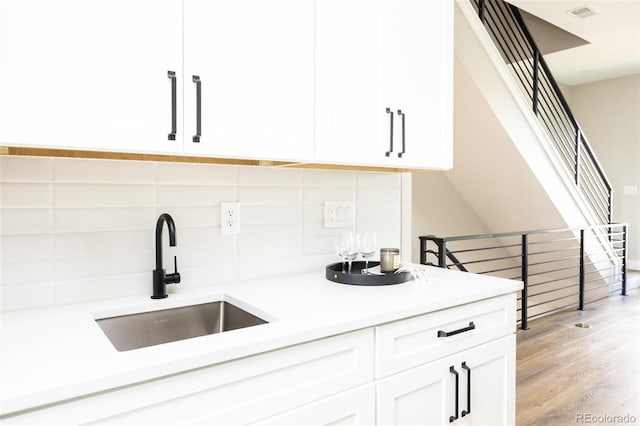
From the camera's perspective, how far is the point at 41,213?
1.26 m

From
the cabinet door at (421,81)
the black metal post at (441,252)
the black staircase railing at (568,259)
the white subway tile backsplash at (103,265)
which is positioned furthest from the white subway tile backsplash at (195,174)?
the black staircase railing at (568,259)

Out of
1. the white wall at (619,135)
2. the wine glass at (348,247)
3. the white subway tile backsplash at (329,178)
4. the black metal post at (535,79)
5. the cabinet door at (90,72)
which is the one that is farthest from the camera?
the white wall at (619,135)

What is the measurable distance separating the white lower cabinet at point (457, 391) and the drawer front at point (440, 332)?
0.09 ft

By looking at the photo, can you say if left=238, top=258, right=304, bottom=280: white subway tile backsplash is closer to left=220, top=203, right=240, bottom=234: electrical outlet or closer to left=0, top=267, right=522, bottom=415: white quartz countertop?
left=0, top=267, right=522, bottom=415: white quartz countertop

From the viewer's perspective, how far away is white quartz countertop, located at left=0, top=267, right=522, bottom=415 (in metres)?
0.80

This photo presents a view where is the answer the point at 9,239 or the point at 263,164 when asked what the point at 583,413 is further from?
the point at 9,239

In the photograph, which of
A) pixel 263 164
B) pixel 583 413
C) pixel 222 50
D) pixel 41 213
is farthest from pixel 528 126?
pixel 41 213

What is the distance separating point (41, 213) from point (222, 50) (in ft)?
2.29

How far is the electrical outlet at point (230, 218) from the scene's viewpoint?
5.21ft

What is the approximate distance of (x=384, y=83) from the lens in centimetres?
154

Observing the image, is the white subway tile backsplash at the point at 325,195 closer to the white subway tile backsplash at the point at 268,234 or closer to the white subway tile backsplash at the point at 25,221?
the white subway tile backsplash at the point at 268,234

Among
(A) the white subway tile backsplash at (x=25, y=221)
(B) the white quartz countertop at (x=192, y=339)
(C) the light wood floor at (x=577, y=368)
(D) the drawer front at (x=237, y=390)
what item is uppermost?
(A) the white subway tile backsplash at (x=25, y=221)

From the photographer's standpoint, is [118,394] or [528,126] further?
[528,126]

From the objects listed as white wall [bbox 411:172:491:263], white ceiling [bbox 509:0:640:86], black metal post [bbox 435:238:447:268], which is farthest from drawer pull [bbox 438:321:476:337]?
white ceiling [bbox 509:0:640:86]
